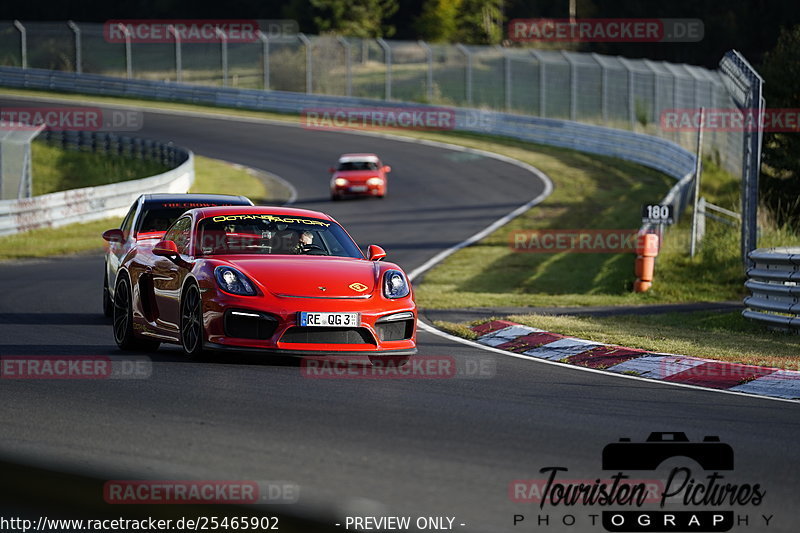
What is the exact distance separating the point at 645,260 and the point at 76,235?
13727 mm

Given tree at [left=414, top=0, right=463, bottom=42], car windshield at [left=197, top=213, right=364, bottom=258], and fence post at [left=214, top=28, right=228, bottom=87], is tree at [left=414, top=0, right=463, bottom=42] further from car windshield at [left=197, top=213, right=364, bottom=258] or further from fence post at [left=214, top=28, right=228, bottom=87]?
car windshield at [left=197, top=213, right=364, bottom=258]

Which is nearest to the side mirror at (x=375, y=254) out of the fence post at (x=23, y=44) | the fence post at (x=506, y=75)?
the fence post at (x=506, y=75)

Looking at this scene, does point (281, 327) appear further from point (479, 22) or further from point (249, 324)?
point (479, 22)

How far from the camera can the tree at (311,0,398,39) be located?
85812 millimetres

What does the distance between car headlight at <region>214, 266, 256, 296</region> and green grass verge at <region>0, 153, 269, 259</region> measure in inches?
599

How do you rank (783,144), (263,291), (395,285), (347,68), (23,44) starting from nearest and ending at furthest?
(263,291)
(395,285)
(783,144)
(347,68)
(23,44)

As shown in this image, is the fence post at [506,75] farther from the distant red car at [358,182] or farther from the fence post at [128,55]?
→ the distant red car at [358,182]

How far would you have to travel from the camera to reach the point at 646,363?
36.4 ft

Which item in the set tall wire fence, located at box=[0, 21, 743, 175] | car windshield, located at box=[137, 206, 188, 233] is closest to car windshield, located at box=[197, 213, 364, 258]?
car windshield, located at box=[137, 206, 188, 233]

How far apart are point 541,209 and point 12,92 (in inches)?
1386

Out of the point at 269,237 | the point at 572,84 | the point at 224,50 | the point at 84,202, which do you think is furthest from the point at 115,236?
the point at 224,50

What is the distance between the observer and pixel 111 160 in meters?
43.4

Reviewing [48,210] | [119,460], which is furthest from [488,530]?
[48,210]

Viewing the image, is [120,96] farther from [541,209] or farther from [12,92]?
[541,209]
